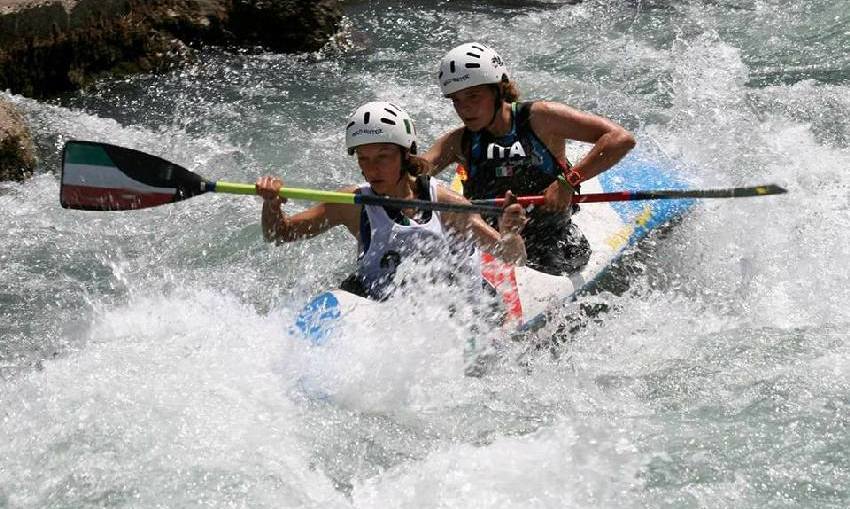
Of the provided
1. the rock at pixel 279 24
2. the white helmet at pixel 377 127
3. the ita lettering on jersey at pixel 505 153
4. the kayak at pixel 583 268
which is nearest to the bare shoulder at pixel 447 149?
the ita lettering on jersey at pixel 505 153

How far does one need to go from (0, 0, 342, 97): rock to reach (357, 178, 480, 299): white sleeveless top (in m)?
5.49

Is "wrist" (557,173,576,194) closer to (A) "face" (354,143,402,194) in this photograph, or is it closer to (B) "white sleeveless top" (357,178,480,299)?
(B) "white sleeveless top" (357,178,480,299)

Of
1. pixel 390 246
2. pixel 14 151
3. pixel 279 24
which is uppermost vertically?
pixel 390 246

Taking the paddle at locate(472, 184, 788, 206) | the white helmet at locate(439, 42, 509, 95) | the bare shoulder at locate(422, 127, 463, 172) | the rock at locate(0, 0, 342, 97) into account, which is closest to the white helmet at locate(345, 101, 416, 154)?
the paddle at locate(472, 184, 788, 206)

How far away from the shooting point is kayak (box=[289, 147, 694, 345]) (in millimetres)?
5266

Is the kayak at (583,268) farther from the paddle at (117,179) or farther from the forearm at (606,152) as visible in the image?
the paddle at (117,179)

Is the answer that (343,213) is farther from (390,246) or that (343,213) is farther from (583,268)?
(583,268)

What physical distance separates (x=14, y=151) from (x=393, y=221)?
4.18 meters

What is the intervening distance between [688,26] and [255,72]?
4.35 metres

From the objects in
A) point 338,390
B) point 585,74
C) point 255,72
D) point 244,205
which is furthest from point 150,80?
point 338,390

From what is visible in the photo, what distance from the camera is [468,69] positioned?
589 centimetres

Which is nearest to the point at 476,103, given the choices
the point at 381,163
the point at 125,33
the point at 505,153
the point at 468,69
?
the point at 468,69

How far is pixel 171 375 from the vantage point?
17.4 feet

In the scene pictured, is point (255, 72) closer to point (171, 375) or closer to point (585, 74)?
point (585, 74)
